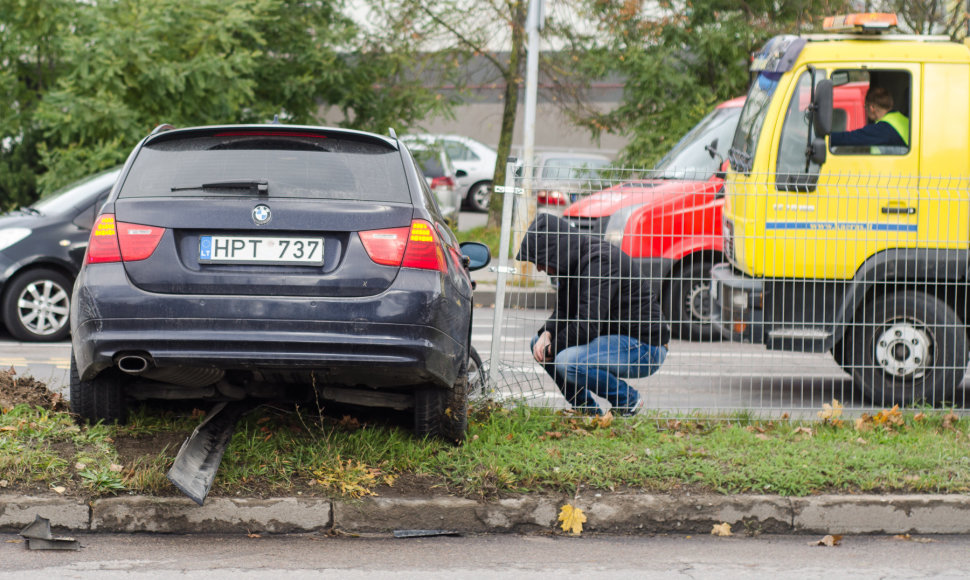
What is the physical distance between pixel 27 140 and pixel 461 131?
23.7m

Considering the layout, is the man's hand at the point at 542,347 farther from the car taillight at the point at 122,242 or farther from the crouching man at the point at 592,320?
the car taillight at the point at 122,242

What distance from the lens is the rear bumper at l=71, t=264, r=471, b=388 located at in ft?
15.3

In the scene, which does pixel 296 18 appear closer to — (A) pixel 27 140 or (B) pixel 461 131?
(A) pixel 27 140

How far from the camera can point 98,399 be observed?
17.7 ft

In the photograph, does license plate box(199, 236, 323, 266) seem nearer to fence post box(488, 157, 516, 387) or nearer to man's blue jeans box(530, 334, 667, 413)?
fence post box(488, 157, 516, 387)

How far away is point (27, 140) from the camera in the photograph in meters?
15.7

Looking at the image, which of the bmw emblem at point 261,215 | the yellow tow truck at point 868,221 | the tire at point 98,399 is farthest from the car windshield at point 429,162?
the bmw emblem at point 261,215

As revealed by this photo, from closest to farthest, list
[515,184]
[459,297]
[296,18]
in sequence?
[459,297] < [515,184] < [296,18]

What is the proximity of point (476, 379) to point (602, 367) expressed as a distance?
72 cm

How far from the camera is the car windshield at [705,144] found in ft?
36.0

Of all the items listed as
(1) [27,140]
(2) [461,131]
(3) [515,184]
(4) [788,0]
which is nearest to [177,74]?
(1) [27,140]

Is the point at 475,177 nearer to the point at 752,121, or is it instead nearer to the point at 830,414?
the point at 752,121

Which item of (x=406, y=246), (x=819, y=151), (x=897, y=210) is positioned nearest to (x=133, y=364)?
(x=406, y=246)

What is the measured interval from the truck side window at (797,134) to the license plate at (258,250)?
3655 millimetres
